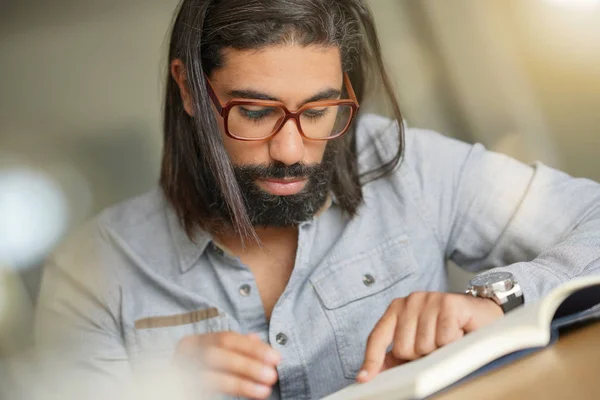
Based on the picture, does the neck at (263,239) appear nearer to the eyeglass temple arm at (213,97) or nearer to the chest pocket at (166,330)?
the chest pocket at (166,330)

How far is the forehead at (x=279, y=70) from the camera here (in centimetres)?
89

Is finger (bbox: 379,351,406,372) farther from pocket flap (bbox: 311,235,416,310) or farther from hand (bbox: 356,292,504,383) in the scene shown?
pocket flap (bbox: 311,235,416,310)

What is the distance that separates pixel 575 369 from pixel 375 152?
0.60m

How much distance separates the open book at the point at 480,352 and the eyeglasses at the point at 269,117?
362 mm

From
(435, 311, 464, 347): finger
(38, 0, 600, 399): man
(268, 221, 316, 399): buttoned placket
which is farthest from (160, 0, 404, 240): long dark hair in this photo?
(435, 311, 464, 347): finger

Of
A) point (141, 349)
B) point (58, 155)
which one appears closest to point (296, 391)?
point (141, 349)

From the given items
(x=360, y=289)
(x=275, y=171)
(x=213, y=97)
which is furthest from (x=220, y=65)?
(x=360, y=289)

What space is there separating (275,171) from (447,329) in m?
0.34

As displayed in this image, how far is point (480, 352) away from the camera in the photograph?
0.59m

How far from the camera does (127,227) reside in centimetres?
110

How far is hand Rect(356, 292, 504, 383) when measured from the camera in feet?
2.28

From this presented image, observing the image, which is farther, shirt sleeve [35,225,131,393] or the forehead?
shirt sleeve [35,225,131,393]

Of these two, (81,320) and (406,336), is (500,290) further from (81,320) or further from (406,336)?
(81,320)

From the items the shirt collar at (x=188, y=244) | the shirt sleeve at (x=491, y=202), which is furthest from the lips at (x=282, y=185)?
the shirt sleeve at (x=491, y=202)
